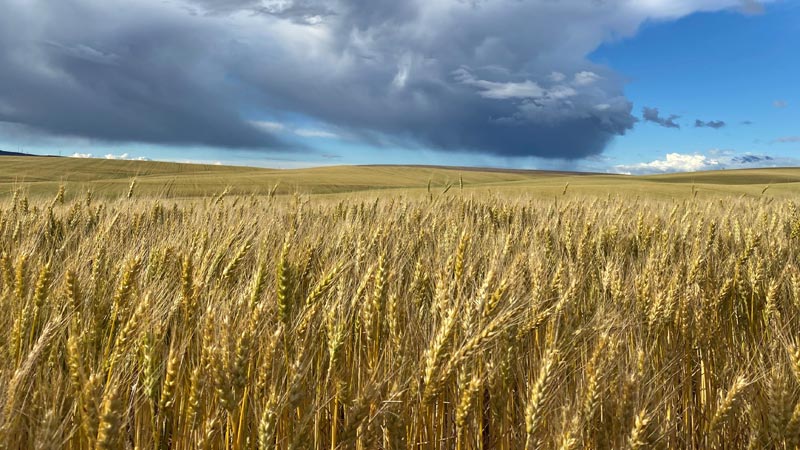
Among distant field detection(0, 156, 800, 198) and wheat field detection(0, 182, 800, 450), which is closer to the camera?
wheat field detection(0, 182, 800, 450)

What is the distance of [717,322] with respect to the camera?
2.37 m

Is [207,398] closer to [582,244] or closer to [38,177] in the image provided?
[582,244]

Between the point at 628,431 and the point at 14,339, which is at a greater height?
the point at 14,339

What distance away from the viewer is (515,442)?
1.69 metres

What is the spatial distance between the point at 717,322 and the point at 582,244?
3.67 feet

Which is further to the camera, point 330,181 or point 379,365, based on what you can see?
point 330,181

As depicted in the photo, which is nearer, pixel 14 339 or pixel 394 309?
pixel 14 339

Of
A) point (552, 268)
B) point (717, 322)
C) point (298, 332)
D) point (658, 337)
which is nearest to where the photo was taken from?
point (298, 332)

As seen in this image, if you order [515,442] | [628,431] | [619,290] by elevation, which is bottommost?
[515,442]

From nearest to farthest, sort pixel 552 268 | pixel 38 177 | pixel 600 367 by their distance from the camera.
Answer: pixel 600 367 → pixel 552 268 → pixel 38 177

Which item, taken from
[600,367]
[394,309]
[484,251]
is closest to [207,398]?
[394,309]

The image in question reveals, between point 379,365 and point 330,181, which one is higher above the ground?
point 379,365

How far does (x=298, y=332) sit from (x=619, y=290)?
149 centimetres

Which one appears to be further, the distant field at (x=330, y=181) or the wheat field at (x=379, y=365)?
the distant field at (x=330, y=181)
